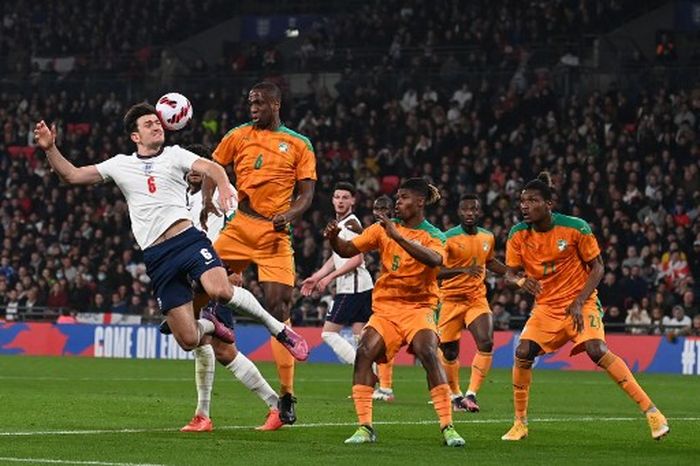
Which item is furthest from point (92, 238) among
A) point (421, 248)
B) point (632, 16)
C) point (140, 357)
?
point (421, 248)

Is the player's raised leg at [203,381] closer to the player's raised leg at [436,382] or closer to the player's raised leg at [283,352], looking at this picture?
the player's raised leg at [283,352]

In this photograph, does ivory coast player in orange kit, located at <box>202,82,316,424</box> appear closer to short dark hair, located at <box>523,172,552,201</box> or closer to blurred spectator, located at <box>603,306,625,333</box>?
short dark hair, located at <box>523,172,552,201</box>

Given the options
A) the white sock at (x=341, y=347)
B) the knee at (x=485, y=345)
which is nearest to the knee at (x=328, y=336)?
the white sock at (x=341, y=347)

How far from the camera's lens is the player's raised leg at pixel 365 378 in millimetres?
12648

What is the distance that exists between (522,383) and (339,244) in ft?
7.55

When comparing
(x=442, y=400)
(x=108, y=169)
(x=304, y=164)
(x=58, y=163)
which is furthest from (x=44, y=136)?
(x=442, y=400)

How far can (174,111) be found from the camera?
13727 millimetres

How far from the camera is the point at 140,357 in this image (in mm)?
33438

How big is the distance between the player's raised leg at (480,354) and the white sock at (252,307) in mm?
4408

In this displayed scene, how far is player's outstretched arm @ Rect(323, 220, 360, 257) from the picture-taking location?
12438 millimetres

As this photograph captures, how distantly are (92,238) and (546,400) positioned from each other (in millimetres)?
20945

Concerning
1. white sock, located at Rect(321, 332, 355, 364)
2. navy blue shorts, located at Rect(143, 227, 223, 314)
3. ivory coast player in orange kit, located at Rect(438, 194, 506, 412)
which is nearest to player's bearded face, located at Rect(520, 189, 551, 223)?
navy blue shorts, located at Rect(143, 227, 223, 314)

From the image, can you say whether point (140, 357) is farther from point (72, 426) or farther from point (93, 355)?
point (72, 426)

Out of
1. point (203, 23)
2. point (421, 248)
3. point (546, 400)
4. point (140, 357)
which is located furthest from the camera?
point (203, 23)
